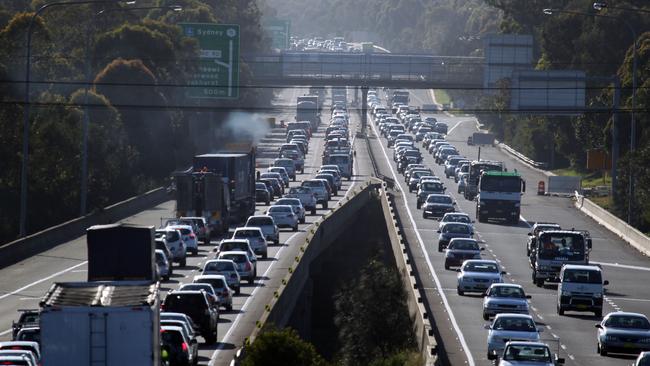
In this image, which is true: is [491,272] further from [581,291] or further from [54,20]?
[54,20]

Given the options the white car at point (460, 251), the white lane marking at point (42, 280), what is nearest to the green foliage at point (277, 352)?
the white lane marking at point (42, 280)

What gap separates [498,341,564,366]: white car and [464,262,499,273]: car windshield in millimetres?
17812

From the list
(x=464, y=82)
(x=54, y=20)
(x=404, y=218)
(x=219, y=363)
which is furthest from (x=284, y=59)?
(x=219, y=363)

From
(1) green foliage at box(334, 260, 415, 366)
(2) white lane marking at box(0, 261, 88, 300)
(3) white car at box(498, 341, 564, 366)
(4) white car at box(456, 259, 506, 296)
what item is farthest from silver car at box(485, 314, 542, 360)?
(2) white lane marking at box(0, 261, 88, 300)

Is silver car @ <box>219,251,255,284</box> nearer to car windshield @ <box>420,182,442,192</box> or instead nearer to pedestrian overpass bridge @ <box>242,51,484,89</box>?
car windshield @ <box>420,182,442,192</box>

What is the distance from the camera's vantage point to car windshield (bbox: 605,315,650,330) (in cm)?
3822

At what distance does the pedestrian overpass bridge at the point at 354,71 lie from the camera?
Result: 4916 inches

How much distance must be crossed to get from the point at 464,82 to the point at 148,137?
34.6m

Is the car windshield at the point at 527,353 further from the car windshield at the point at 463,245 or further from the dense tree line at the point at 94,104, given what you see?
the dense tree line at the point at 94,104

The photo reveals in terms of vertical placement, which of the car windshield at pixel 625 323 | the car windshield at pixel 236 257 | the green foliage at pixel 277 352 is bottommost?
the car windshield at pixel 236 257

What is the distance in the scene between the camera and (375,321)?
41.6 m

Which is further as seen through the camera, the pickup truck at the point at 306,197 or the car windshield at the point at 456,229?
the pickup truck at the point at 306,197

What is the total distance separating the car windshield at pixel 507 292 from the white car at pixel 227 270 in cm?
819

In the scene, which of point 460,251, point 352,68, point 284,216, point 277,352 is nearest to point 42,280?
point 460,251
